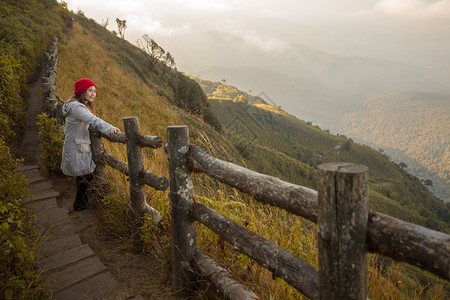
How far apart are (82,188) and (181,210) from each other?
2514 mm

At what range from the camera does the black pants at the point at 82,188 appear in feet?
13.4

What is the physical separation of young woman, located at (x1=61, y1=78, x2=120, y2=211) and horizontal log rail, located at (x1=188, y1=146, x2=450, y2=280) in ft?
9.98

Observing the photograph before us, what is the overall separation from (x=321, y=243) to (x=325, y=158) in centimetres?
11410

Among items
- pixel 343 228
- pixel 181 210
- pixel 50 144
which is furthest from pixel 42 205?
pixel 343 228

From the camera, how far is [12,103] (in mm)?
6887

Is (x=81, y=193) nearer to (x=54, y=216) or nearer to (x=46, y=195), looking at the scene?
(x=54, y=216)

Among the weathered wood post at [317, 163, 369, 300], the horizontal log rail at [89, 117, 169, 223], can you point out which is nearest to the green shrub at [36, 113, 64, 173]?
the horizontal log rail at [89, 117, 169, 223]

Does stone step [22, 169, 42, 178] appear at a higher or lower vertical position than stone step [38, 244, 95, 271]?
higher

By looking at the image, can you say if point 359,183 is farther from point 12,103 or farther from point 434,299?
point 12,103

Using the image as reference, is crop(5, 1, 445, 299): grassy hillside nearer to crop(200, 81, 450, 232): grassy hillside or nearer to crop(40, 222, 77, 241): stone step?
crop(40, 222, 77, 241): stone step

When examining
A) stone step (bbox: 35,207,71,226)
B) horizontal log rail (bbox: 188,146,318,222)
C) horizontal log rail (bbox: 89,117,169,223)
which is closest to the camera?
horizontal log rail (bbox: 188,146,318,222)

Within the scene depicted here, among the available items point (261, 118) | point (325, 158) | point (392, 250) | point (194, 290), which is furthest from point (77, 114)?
point (325, 158)

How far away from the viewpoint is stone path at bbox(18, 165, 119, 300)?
2533 mm

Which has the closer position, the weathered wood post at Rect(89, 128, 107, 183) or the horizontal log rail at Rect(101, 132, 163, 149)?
the horizontal log rail at Rect(101, 132, 163, 149)
